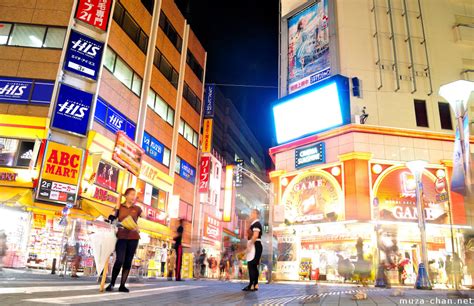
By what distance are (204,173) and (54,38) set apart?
49.7ft

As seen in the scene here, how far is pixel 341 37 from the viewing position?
70.0 ft

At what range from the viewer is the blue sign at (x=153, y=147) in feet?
75.8

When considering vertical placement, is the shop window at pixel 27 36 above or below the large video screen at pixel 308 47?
below

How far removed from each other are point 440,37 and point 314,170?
11.6m

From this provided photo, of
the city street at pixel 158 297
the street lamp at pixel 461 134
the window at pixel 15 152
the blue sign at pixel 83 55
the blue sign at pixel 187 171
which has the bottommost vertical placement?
the city street at pixel 158 297

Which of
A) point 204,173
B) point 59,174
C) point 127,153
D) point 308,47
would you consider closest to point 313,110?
point 308,47

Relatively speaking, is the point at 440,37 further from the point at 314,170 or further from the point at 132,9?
the point at 132,9

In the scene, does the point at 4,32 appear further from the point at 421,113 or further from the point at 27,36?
the point at 421,113

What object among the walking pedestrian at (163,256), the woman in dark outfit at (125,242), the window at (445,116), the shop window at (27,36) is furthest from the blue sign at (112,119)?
the window at (445,116)

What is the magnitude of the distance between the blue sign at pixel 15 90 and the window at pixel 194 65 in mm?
15547

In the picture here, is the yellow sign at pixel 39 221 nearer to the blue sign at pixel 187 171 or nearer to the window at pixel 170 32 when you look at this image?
the blue sign at pixel 187 171

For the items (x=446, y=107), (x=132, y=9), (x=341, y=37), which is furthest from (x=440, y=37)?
(x=132, y=9)

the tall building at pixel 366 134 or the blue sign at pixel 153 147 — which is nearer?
the tall building at pixel 366 134

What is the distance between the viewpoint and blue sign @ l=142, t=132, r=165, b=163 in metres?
23.1
